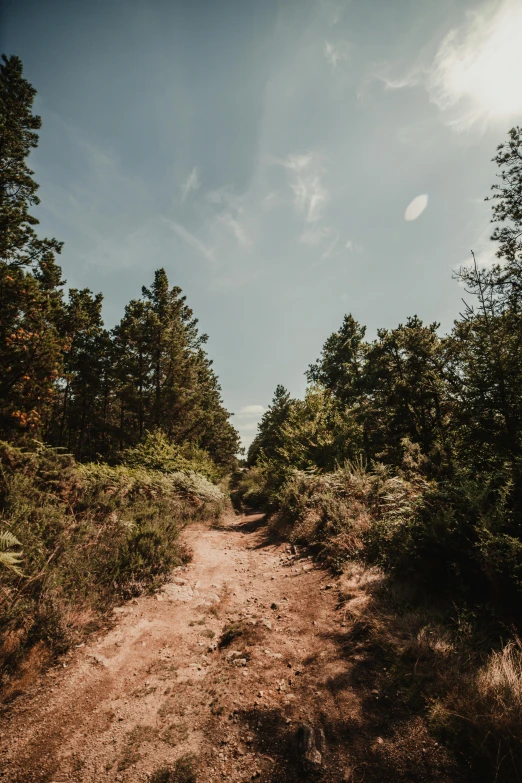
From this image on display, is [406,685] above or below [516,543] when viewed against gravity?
below

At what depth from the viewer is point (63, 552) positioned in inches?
197

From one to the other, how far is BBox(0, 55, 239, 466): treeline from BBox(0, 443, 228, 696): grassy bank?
105 inches

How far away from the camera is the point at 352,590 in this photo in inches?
197

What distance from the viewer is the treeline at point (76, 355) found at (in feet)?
37.8

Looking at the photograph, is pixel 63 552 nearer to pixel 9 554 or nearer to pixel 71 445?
pixel 9 554

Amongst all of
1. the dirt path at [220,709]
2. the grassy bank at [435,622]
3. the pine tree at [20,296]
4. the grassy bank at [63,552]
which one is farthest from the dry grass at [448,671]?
the pine tree at [20,296]

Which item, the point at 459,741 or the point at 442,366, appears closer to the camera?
the point at 459,741

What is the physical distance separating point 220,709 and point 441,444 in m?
10.2

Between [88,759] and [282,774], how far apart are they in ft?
5.58

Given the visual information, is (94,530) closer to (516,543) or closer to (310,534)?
(310,534)

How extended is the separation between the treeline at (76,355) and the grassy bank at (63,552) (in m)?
2.66

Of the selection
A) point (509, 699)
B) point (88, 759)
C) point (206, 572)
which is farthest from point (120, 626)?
point (509, 699)

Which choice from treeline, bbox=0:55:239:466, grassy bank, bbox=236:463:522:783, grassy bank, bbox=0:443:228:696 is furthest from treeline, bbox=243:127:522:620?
treeline, bbox=0:55:239:466

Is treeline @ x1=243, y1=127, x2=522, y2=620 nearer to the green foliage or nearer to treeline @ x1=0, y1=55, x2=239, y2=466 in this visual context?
the green foliage
